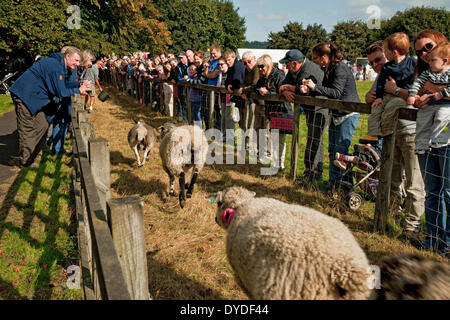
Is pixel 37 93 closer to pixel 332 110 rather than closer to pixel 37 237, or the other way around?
pixel 37 237

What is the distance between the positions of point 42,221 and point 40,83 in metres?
2.98

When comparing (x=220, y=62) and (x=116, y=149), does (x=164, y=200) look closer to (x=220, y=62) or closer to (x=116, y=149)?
(x=116, y=149)

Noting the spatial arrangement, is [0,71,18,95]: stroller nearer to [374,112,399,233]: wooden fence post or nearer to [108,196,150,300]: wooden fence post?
[374,112,399,233]: wooden fence post

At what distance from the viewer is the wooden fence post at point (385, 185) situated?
3.88m

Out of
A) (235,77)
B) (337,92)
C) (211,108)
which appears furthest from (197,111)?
(337,92)

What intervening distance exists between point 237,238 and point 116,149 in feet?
22.3

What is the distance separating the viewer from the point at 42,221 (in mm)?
4504

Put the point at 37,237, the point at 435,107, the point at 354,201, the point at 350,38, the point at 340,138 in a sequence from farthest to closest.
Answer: the point at 350,38
the point at 340,138
the point at 354,201
the point at 37,237
the point at 435,107

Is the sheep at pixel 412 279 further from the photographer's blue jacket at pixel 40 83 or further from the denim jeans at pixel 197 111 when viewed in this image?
the denim jeans at pixel 197 111

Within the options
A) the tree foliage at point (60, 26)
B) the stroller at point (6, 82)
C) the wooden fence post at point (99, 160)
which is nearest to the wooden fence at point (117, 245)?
the wooden fence post at point (99, 160)

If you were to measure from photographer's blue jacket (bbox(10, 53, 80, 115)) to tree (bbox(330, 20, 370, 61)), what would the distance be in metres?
74.4

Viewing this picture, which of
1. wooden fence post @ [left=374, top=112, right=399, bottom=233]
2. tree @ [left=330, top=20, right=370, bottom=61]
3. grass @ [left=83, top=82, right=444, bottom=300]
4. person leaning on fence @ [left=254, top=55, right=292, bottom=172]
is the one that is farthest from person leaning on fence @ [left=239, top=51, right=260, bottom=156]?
tree @ [left=330, top=20, right=370, bottom=61]

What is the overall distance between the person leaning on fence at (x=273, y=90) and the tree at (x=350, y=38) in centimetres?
7249

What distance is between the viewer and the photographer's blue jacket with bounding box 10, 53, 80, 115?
240 inches
